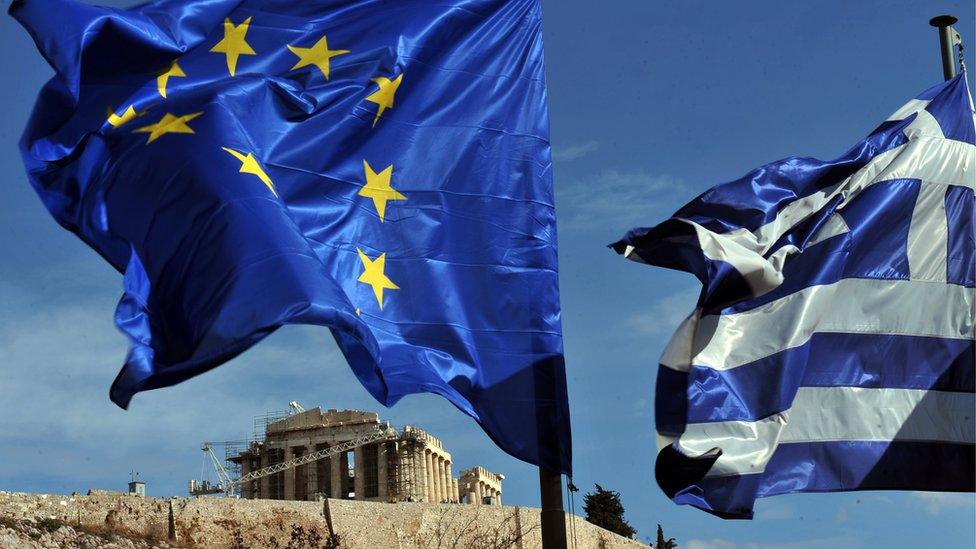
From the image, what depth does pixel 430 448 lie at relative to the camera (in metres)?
71.7

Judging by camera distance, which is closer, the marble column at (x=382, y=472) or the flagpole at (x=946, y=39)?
the flagpole at (x=946, y=39)

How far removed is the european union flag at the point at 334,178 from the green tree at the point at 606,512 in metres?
46.7

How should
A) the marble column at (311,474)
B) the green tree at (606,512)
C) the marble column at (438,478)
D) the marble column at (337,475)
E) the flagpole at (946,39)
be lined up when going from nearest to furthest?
the flagpole at (946,39) → the green tree at (606,512) → the marble column at (337,475) → the marble column at (311,474) → the marble column at (438,478)

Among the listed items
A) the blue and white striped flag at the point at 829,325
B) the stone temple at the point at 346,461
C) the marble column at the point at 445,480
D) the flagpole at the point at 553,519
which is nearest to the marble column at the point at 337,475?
the stone temple at the point at 346,461

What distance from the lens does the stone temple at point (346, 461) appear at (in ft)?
230

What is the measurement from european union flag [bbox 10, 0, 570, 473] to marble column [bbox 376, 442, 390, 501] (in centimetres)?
6187

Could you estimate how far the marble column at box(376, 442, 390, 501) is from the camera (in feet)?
230

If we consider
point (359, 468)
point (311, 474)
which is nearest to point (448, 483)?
point (359, 468)

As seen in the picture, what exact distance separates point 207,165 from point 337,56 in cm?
146

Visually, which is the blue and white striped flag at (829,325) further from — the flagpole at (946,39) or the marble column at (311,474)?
the marble column at (311,474)

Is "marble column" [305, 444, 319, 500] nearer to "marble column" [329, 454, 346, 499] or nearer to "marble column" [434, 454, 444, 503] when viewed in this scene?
"marble column" [329, 454, 346, 499]

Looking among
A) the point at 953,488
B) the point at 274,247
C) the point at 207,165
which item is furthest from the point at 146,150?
the point at 953,488

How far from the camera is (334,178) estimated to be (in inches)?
337

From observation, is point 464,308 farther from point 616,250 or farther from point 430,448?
point 430,448
